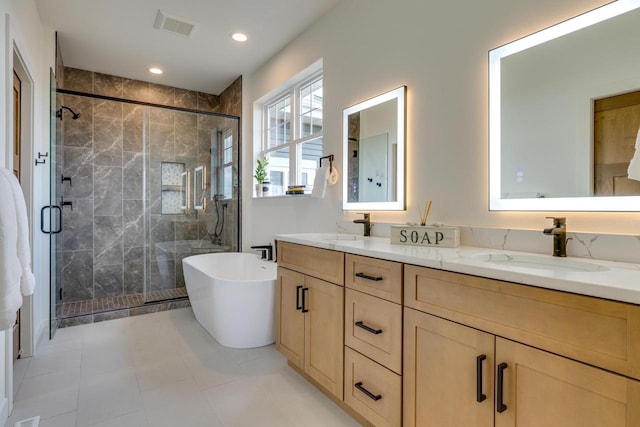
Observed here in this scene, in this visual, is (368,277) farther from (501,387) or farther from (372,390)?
(501,387)

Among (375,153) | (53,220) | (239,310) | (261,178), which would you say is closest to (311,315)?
(239,310)

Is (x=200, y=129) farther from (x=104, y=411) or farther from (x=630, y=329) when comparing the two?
(x=630, y=329)

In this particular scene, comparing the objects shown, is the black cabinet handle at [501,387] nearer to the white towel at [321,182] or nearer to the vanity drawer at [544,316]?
the vanity drawer at [544,316]

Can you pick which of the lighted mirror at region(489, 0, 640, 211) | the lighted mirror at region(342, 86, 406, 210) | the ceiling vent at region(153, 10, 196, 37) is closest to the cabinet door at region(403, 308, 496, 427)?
the lighted mirror at region(489, 0, 640, 211)

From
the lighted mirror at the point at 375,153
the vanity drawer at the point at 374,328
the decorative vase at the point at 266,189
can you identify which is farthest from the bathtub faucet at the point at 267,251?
the vanity drawer at the point at 374,328

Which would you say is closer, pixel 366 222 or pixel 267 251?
pixel 366 222

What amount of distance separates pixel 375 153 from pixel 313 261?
90 cm

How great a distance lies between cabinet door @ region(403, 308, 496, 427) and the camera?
1.12 m

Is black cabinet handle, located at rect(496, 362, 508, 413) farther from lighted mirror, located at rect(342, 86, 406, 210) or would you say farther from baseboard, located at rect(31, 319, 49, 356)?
baseboard, located at rect(31, 319, 49, 356)

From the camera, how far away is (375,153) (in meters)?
2.38

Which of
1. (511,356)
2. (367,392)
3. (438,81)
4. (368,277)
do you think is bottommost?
(367,392)

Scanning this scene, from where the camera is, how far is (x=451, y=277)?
4.05ft

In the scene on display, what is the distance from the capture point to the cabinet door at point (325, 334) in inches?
71.0

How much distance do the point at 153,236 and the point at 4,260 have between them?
271 cm
